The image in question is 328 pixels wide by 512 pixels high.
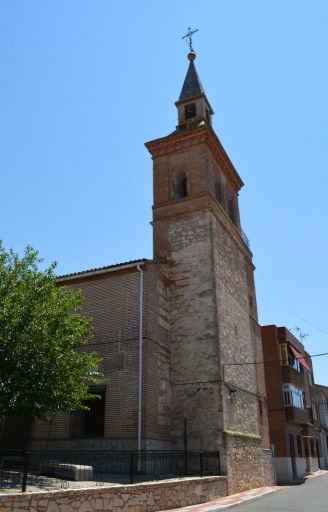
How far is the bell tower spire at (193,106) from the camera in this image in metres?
22.9

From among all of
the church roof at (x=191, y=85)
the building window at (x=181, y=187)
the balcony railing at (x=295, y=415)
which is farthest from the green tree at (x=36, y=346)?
the balcony railing at (x=295, y=415)

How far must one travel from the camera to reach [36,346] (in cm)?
1155

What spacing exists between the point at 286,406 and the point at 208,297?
45.3 ft

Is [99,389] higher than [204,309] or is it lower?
lower

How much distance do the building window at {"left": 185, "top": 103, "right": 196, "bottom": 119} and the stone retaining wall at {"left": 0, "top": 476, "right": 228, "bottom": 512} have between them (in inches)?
665

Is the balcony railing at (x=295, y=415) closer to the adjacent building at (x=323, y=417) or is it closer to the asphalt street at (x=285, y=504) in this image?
the adjacent building at (x=323, y=417)

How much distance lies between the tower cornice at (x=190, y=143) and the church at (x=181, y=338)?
0.16 ft

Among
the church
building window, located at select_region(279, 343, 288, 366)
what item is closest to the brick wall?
the church

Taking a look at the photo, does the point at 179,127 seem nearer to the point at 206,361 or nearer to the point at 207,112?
the point at 207,112

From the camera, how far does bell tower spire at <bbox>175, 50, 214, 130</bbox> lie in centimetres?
2291

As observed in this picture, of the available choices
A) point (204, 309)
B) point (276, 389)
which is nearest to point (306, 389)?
point (276, 389)

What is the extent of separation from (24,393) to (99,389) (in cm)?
469

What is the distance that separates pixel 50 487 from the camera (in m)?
9.65

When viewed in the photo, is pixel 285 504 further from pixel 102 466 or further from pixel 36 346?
pixel 36 346
